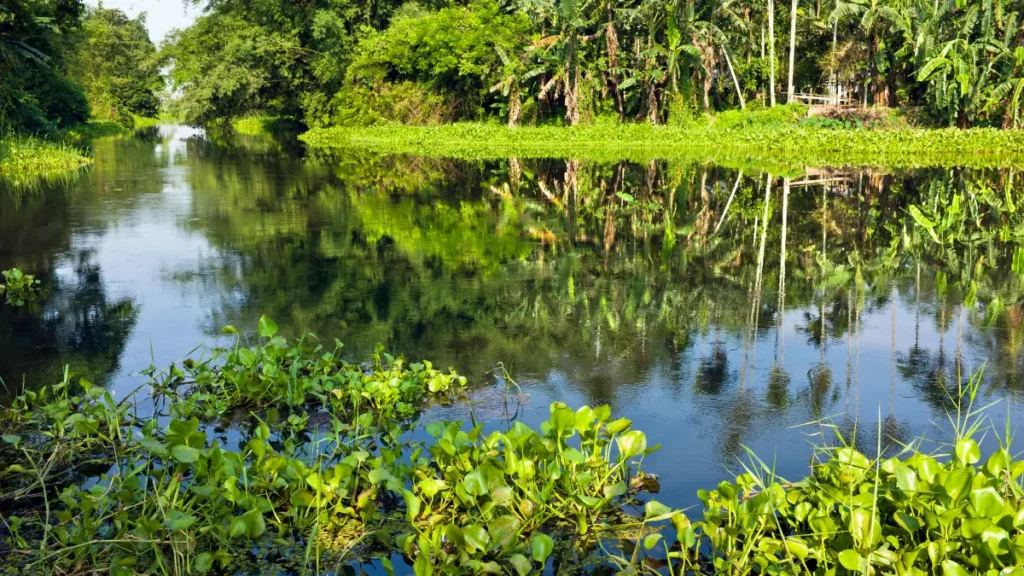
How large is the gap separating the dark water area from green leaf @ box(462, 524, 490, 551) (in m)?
1.28

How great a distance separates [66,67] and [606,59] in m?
34.0

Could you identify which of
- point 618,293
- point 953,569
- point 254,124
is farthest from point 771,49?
point 254,124

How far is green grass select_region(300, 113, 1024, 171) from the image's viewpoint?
2752 centimetres

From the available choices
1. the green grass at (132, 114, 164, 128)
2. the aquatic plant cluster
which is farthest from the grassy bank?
the green grass at (132, 114, 164, 128)

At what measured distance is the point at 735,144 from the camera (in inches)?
1277

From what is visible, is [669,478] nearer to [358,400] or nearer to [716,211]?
[358,400]

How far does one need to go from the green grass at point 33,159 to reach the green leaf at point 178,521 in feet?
74.1

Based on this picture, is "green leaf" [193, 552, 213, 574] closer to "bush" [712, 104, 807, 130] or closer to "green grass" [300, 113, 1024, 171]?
"green grass" [300, 113, 1024, 171]

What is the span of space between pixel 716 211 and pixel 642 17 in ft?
69.2

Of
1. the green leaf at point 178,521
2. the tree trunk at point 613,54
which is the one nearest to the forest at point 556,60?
the tree trunk at point 613,54

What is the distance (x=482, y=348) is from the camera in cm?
744

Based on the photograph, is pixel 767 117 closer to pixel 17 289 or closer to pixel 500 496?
pixel 17 289

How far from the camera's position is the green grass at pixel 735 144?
27516mm

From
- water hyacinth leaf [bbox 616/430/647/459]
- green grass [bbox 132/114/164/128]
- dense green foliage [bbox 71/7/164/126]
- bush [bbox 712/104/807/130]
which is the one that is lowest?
water hyacinth leaf [bbox 616/430/647/459]
